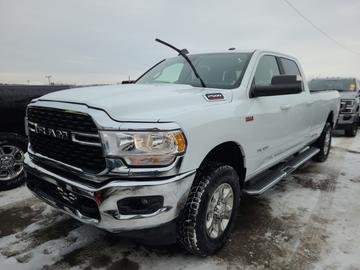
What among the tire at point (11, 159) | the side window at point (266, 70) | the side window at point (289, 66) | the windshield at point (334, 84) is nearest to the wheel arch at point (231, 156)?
the side window at point (266, 70)

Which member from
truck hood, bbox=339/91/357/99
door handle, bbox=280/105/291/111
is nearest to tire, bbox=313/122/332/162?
door handle, bbox=280/105/291/111

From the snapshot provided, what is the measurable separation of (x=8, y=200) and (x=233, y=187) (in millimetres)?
2941

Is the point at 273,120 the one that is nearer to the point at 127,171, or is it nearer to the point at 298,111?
the point at 298,111

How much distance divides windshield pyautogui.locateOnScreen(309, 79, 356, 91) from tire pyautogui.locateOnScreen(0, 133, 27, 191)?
9.16m

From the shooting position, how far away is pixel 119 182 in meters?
2.21

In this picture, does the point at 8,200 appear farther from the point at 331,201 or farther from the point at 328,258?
the point at 331,201

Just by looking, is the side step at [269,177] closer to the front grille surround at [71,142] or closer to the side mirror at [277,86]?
the side mirror at [277,86]

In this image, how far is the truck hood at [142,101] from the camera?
2.29 meters

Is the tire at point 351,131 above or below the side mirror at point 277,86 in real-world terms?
below

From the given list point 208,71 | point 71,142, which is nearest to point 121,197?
point 71,142

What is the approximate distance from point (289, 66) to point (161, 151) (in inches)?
132

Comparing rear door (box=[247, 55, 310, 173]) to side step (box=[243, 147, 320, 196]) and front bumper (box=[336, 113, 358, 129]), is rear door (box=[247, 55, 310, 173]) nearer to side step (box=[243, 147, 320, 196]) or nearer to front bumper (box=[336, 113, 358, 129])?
side step (box=[243, 147, 320, 196])

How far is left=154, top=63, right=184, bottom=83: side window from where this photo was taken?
3903 millimetres

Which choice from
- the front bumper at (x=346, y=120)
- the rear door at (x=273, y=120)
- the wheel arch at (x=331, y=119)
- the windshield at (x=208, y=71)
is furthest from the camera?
the front bumper at (x=346, y=120)
